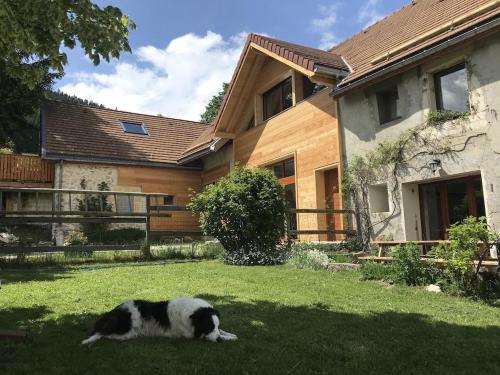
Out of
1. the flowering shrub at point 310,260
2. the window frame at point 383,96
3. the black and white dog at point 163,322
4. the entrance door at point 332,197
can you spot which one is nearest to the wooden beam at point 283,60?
the window frame at point 383,96

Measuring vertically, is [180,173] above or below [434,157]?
above

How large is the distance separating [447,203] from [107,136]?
15747 mm

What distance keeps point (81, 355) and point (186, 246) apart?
8.59 m

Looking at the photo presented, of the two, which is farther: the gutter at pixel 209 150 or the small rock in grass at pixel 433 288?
the gutter at pixel 209 150

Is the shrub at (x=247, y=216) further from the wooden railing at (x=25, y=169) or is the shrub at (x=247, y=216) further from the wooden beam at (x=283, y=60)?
the wooden railing at (x=25, y=169)

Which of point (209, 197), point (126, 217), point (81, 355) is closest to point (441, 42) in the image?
point (209, 197)

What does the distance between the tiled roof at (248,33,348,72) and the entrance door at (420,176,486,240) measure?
15.0ft

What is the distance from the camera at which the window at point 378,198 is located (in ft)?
39.0

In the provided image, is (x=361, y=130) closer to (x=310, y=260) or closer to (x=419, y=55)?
(x=419, y=55)

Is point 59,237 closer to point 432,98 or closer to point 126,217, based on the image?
point 126,217

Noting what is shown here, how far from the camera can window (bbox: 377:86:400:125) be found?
11.8 m

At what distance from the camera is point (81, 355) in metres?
3.59

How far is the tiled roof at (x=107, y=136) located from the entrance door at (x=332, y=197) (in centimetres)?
949

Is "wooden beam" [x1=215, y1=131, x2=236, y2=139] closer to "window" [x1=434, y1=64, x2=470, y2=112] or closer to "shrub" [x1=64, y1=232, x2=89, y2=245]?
"shrub" [x1=64, y1=232, x2=89, y2=245]
